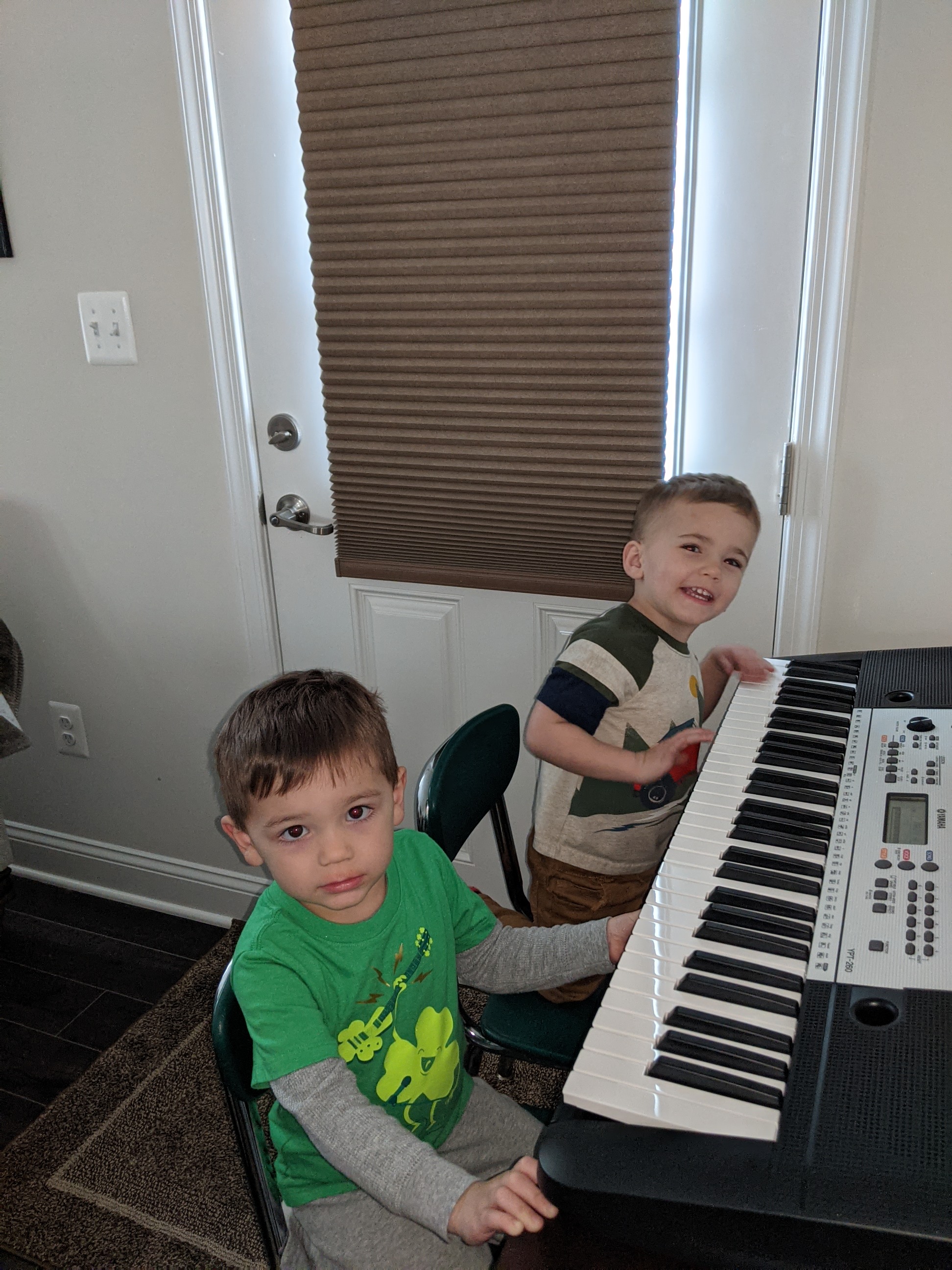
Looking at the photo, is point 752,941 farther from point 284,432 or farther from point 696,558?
point 284,432

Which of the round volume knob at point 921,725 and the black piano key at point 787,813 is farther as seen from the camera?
the round volume knob at point 921,725

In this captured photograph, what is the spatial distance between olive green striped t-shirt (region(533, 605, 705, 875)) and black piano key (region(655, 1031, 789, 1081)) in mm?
609

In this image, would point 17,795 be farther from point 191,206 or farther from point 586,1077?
point 586,1077

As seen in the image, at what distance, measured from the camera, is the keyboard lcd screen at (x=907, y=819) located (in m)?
0.90

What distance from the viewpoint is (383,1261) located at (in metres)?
0.95

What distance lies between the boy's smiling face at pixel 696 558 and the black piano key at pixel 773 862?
1.57 ft

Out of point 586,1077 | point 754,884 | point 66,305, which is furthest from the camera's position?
point 66,305

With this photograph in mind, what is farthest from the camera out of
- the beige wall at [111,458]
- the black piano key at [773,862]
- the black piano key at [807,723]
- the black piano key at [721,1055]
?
the beige wall at [111,458]

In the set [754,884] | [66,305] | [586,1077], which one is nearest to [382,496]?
[66,305]

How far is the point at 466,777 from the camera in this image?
1362 millimetres

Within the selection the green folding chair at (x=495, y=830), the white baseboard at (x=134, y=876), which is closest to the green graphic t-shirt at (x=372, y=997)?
the green folding chair at (x=495, y=830)

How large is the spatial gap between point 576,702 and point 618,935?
0.36 m

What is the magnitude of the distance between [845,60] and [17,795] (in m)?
2.46

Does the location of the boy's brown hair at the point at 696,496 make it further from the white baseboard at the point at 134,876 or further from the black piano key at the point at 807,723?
the white baseboard at the point at 134,876
